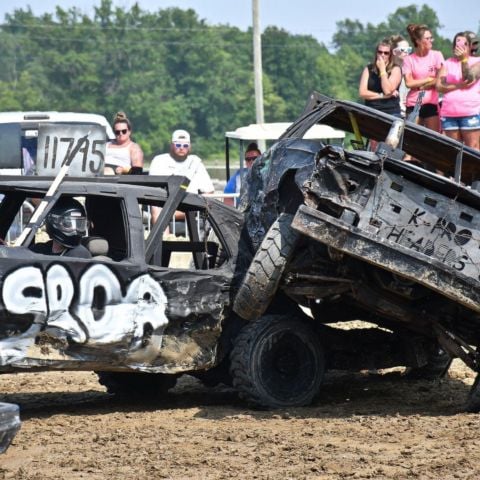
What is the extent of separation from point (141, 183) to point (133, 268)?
3.18ft

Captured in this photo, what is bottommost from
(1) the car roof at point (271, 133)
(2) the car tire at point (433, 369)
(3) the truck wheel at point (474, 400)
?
(2) the car tire at point (433, 369)

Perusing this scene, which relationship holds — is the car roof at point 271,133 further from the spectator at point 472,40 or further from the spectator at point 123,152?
the spectator at point 472,40

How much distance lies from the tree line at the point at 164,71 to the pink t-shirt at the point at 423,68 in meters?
56.7

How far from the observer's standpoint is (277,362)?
30.8 ft

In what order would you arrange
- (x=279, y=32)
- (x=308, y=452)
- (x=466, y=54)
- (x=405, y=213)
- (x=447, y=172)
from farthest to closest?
1. (x=279, y=32)
2. (x=466, y=54)
3. (x=447, y=172)
4. (x=405, y=213)
5. (x=308, y=452)

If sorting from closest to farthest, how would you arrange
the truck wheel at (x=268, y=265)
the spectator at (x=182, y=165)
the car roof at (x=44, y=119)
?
the truck wheel at (x=268, y=265), the spectator at (x=182, y=165), the car roof at (x=44, y=119)

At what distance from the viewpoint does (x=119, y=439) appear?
8000 millimetres

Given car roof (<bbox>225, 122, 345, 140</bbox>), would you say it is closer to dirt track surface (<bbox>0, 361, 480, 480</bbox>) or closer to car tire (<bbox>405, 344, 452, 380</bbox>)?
car tire (<bbox>405, 344, 452, 380</bbox>)

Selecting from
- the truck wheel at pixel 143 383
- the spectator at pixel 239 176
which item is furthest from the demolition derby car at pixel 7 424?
the spectator at pixel 239 176

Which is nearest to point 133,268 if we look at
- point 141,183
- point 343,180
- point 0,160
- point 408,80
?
point 141,183

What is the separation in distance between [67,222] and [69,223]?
0.02 meters

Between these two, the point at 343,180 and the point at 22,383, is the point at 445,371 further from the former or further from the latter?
the point at 22,383

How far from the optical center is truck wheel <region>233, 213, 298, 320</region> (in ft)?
28.8

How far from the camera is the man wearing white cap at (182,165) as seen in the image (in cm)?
1497
